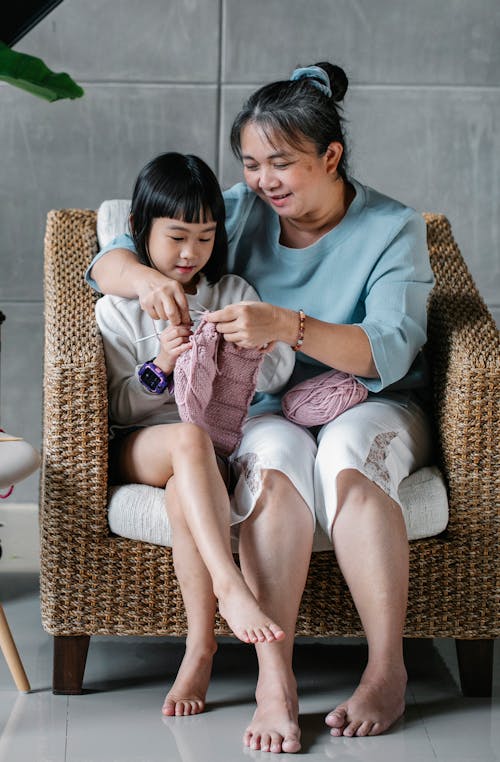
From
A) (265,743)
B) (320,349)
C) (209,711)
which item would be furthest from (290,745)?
(320,349)

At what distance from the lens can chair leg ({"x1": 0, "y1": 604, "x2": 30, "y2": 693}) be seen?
2059mm

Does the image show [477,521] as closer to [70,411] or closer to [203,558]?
[203,558]

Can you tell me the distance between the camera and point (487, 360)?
208 cm

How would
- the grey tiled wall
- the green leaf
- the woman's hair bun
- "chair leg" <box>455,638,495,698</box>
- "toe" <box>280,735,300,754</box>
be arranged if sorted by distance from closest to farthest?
"toe" <box>280,735,300,754</box> → "chair leg" <box>455,638,495,698</box> → the woman's hair bun → the green leaf → the grey tiled wall

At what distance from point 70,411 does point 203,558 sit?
403 mm

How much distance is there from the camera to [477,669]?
2.12 meters

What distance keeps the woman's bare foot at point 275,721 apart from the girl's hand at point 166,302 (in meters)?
0.73

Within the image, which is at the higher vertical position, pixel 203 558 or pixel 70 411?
pixel 70 411

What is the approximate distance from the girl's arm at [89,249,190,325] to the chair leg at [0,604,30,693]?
26.8 inches

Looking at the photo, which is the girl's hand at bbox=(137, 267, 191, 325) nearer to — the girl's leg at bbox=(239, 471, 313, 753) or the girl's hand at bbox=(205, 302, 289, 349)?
the girl's hand at bbox=(205, 302, 289, 349)

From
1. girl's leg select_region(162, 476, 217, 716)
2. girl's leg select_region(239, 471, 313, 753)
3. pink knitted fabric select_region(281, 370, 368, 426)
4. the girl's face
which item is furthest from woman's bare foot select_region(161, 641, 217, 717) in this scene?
the girl's face

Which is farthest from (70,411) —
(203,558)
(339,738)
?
(339,738)

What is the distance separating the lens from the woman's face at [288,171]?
2166 millimetres

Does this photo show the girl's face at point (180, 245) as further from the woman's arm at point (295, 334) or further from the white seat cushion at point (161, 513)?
the white seat cushion at point (161, 513)
